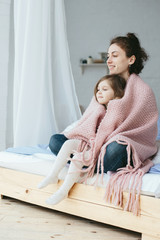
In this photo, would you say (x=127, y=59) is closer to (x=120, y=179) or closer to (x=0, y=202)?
(x=120, y=179)

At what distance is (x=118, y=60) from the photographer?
1824 millimetres

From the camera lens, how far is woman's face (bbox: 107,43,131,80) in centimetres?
183

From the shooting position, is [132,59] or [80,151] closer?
[80,151]

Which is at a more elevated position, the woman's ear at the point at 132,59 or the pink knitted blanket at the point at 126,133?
the woman's ear at the point at 132,59

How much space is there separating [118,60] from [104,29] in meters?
2.53

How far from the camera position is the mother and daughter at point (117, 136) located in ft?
4.75

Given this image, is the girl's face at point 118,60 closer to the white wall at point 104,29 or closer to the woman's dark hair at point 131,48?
the woman's dark hair at point 131,48

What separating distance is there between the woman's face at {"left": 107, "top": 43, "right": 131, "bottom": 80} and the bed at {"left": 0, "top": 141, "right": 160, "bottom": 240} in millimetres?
544

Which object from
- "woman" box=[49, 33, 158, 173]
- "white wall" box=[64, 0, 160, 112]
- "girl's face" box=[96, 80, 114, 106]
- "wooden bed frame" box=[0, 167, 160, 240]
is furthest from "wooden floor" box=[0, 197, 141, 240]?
"white wall" box=[64, 0, 160, 112]

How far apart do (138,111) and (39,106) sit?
3.22 feet

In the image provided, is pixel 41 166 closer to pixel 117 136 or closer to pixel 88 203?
pixel 88 203

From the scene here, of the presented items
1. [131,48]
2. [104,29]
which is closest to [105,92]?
[131,48]

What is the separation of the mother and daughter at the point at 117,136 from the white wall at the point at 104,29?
7.44 feet

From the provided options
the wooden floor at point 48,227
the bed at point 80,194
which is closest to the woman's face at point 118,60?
the bed at point 80,194
